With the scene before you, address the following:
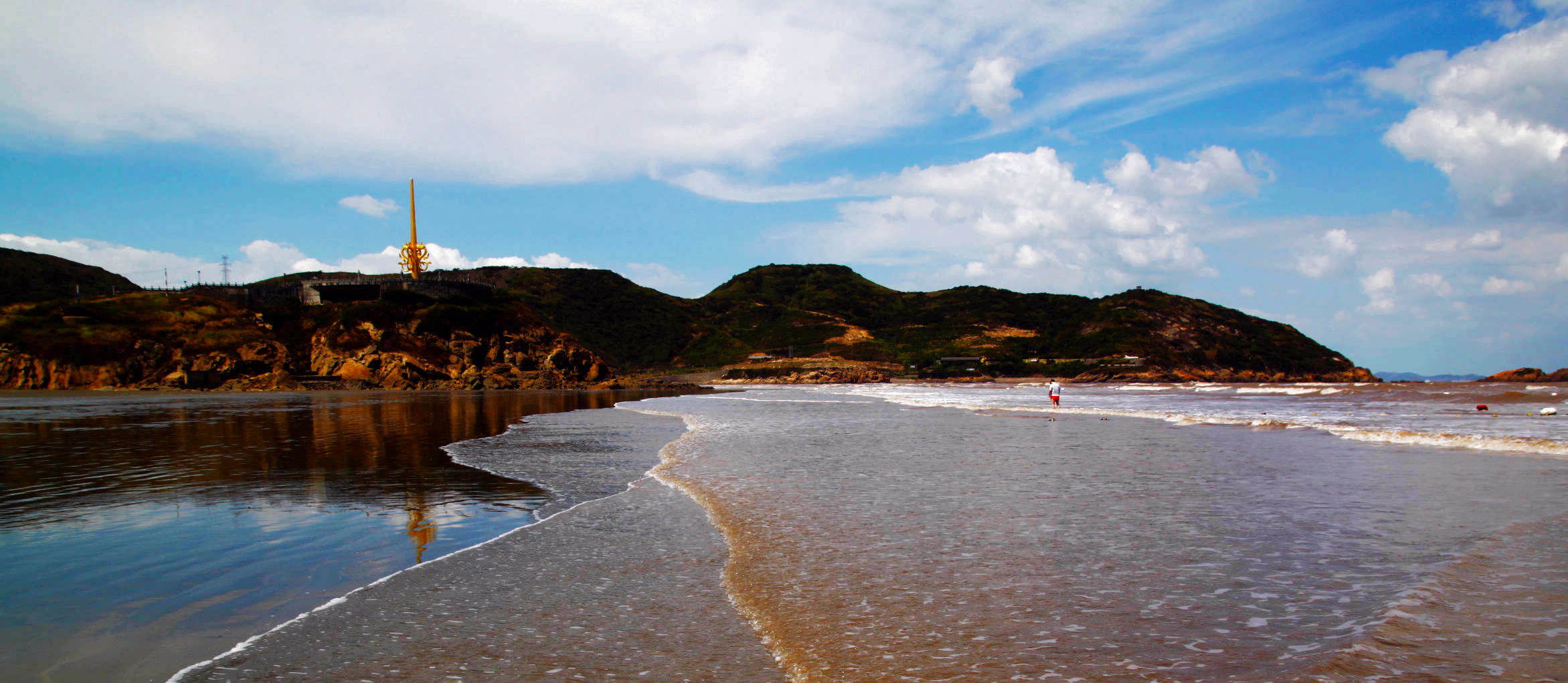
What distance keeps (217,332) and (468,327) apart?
21574 millimetres

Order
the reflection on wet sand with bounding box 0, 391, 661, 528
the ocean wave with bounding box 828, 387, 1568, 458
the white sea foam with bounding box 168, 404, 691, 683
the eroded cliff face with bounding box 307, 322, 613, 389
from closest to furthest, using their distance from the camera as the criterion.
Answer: the white sea foam with bounding box 168, 404, 691, 683 → the reflection on wet sand with bounding box 0, 391, 661, 528 → the ocean wave with bounding box 828, 387, 1568, 458 → the eroded cliff face with bounding box 307, 322, 613, 389

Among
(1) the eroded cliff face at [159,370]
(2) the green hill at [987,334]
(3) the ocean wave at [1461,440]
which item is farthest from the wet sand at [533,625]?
(2) the green hill at [987,334]

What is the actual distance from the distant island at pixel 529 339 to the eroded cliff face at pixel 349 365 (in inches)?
5.6

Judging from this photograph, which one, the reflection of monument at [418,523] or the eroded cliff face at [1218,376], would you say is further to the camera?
the eroded cliff face at [1218,376]

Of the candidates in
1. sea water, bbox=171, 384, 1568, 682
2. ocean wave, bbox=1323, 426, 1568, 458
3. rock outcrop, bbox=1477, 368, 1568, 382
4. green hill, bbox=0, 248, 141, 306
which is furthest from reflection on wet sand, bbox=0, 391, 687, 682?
green hill, bbox=0, 248, 141, 306

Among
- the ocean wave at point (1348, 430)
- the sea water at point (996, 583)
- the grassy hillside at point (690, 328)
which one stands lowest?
the ocean wave at point (1348, 430)

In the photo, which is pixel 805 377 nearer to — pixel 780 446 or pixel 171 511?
pixel 780 446

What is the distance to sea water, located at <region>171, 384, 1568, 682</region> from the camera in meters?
4.86

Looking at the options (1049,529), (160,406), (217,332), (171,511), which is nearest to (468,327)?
(217,332)

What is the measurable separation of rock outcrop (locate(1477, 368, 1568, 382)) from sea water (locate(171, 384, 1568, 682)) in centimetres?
7509

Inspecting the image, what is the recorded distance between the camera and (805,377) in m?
132

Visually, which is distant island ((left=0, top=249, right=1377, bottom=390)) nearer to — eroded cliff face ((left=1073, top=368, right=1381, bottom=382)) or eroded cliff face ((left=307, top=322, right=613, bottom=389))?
eroded cliff face ((left=307, top=322, right=613, bottom=389))

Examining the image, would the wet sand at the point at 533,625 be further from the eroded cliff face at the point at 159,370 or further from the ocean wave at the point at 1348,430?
the eroded cliff face at the point at 159,370

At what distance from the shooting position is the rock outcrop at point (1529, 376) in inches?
2625
